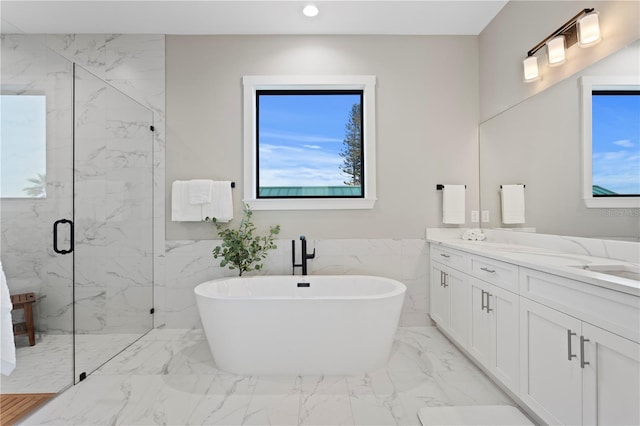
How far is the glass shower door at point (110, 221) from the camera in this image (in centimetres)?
216

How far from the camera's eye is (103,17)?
8.86 ft

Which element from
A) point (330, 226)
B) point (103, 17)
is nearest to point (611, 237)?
point (330, 226)

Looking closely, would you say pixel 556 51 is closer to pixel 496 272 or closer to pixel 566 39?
pixel 566 39

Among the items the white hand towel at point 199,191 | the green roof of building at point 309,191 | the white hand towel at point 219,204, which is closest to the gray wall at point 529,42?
the green roof of building at point 309,191

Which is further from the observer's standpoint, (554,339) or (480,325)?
(480,325)

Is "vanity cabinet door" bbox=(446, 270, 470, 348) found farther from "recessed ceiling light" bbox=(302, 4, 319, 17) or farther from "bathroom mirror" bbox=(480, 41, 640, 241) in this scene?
"recessed ceiling light" bbox=(302, 4, 319, 17)

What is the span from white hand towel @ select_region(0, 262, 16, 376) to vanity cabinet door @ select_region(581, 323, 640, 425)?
2486mm

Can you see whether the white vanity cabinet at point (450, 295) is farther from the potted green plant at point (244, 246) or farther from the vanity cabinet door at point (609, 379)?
the potted green plant at point (244, 246)

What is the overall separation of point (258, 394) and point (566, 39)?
286 cm

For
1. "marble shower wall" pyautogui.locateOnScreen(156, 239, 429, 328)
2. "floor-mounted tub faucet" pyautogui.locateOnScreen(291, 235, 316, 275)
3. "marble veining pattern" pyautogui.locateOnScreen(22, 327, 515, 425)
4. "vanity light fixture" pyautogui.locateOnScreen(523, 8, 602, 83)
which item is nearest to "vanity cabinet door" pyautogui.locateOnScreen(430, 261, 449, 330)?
"marble shower wall" pyautogui.locateOnScreen(156, 239, 429, 328)

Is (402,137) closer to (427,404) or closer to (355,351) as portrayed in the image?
(355,351)

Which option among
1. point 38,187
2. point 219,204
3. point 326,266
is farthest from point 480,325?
point 38,187

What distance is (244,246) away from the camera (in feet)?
9.34

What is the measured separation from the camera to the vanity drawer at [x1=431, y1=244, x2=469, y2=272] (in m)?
2.29
